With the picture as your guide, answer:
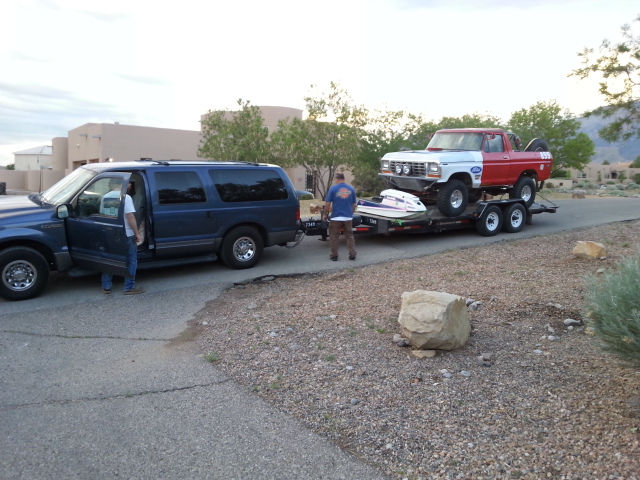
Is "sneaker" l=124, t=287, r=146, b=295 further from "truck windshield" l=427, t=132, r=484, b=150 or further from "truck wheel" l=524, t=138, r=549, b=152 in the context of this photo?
"truck wheel" l=524, t=138, r=549, b=152

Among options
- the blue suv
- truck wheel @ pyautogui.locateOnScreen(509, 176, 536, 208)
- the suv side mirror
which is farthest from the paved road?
truck wheel @ pyautogui.locateOnScreen(509, 176, 536, 208)

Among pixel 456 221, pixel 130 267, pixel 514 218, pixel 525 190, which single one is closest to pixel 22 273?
pixel 130 267

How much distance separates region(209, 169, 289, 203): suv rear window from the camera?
32.0ft

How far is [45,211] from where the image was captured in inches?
326

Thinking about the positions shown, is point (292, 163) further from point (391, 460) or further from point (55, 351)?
point (391, 460)

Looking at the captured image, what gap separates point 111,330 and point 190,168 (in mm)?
3623

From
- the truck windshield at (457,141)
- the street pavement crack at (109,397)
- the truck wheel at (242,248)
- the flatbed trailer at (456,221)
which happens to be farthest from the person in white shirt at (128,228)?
the truck windshield at (457,141)

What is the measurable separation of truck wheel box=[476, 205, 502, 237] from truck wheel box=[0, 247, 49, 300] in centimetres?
956

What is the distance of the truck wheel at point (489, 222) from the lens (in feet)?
44.2

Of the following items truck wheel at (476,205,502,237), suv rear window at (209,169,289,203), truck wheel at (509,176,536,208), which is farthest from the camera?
truck wheel at (509,176,536,208)

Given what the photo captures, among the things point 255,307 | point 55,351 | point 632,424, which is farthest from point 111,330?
point 632,424

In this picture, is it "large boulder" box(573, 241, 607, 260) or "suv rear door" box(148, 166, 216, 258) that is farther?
"large boulder" box(573, 241, 607, 260)

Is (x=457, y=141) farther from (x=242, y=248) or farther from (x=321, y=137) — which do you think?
(x=321, y=137)

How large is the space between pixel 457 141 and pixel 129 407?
36.5 feet
